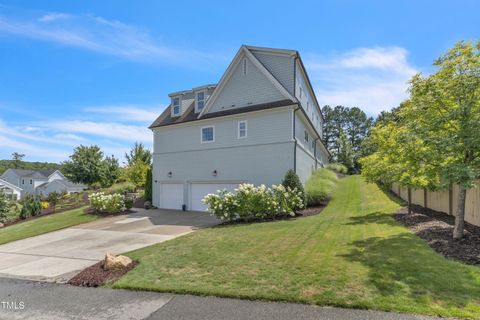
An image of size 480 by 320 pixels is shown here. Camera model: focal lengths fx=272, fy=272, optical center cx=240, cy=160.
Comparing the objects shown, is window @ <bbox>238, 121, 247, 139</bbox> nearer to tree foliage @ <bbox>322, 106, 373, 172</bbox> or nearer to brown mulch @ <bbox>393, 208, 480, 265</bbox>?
brown mulch @ <bbox>393, 208, 480, 265</bbox>

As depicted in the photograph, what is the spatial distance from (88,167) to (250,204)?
89.4ft

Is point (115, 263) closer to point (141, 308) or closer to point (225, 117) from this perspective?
point (141, 308)

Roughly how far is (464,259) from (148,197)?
18.8 m

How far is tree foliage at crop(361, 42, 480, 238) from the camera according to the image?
6.37 m

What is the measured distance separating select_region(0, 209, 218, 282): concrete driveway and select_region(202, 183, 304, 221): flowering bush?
1337 mm

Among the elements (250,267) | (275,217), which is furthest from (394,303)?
(275,217)

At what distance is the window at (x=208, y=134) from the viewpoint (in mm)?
16969

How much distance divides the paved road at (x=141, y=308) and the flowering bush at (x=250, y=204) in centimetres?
704

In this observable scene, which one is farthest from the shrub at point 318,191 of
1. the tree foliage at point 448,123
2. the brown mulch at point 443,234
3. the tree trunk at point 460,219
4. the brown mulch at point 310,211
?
the tree trunk at point 460,219

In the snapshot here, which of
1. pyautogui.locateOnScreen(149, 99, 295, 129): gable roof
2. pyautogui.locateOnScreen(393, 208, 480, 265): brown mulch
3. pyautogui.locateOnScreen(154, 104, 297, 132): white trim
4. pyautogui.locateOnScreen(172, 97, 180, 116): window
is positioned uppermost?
pyautogui.locateOnScreen(172, 97, 180, 116): window

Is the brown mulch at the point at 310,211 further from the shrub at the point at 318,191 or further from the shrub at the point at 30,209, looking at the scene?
the shrub at the point at 30,209

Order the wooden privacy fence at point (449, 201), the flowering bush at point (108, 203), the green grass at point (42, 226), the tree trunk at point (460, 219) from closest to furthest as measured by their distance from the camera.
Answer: the tree trunk at point (460, 219), the wooden privacy fence at point (449, 201), the green grass at point (42, 226), the flowering bush at point (108, 203)

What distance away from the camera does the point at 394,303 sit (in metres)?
3.88

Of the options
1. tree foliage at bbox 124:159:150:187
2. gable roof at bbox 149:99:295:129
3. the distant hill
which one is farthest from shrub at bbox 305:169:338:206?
the distant hill
